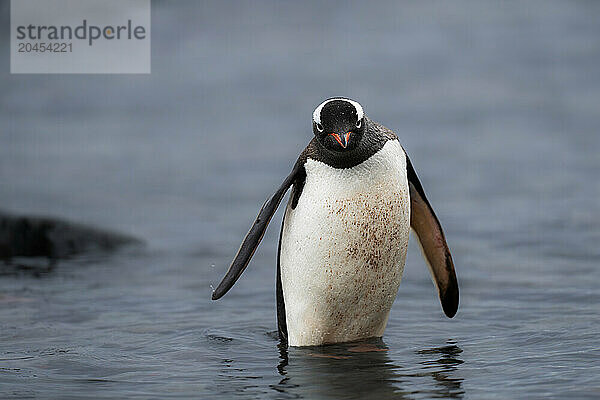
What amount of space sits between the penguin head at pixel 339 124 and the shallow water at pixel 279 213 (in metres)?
0.95

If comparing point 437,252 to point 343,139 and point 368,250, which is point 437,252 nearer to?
point 368,250

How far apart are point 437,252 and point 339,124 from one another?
1.12m

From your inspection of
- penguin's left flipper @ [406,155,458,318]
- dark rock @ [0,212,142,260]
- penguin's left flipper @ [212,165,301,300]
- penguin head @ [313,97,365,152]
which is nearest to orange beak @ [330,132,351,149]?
penguin head @ [313,97,365,152]

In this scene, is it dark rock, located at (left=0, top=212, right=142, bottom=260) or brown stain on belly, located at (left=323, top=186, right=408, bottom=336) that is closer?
brown stain on belly, located at (left=323, top=186, right=408, bottom=336)

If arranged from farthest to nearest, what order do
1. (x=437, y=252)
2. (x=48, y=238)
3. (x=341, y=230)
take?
(x=48, y=238), (x=437, y=252), (x=341, y=230)

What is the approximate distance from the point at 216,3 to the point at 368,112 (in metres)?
9.14

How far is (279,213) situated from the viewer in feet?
32.9

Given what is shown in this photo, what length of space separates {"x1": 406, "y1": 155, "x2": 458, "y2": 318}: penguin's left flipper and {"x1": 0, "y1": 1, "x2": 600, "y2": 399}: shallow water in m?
0.20

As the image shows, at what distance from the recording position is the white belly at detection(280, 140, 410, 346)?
4.53 meters

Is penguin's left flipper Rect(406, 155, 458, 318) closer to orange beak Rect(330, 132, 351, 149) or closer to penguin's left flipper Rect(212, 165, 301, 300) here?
penguin's left flipper Rect(212, 165, 301, 300)

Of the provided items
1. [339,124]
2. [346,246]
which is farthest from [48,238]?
[339,124]

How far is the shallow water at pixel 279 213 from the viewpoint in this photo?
4348mm

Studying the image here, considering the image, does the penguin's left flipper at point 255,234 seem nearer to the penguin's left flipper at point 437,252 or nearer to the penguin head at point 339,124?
the penguin head at point 339,124

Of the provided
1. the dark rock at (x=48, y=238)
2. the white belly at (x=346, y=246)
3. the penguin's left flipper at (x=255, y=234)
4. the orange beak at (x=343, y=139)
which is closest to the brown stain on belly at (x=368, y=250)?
the white belly at (x=346, y=246)
